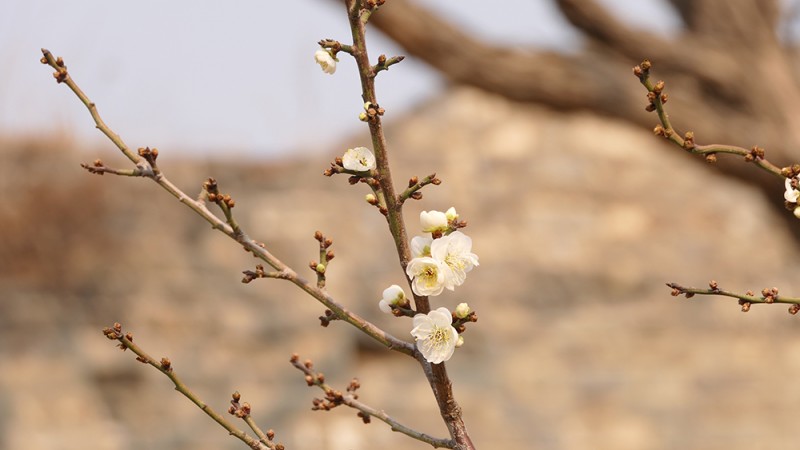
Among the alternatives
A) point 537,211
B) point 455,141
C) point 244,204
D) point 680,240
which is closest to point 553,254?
point 537,211

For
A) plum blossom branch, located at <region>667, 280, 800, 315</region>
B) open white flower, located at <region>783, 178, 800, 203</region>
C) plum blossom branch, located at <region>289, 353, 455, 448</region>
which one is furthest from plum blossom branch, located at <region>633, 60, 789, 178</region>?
plum blossom branch, located at <region>289, 353, 455, 448</region>

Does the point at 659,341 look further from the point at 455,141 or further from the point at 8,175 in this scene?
the point at 8,175

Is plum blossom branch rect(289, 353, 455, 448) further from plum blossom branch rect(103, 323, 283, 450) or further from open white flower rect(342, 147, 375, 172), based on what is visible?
open white flower rect(342, 147, 375, 172)

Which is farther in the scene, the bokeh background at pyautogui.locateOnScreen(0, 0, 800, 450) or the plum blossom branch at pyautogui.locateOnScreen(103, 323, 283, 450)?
the bokeh background at pyautogui.locateOnScreen(0, 0, 800, 450)

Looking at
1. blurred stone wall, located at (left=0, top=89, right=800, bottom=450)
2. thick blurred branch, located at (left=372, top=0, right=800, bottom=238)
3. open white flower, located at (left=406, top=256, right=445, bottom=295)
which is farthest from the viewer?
blurred stone wall, located at (left=0, top=89, right=800, bottom=450)

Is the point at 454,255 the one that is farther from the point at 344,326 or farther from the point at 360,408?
the point at 344,326

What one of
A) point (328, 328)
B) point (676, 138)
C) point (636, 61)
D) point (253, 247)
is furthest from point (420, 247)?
point (328, 328)
